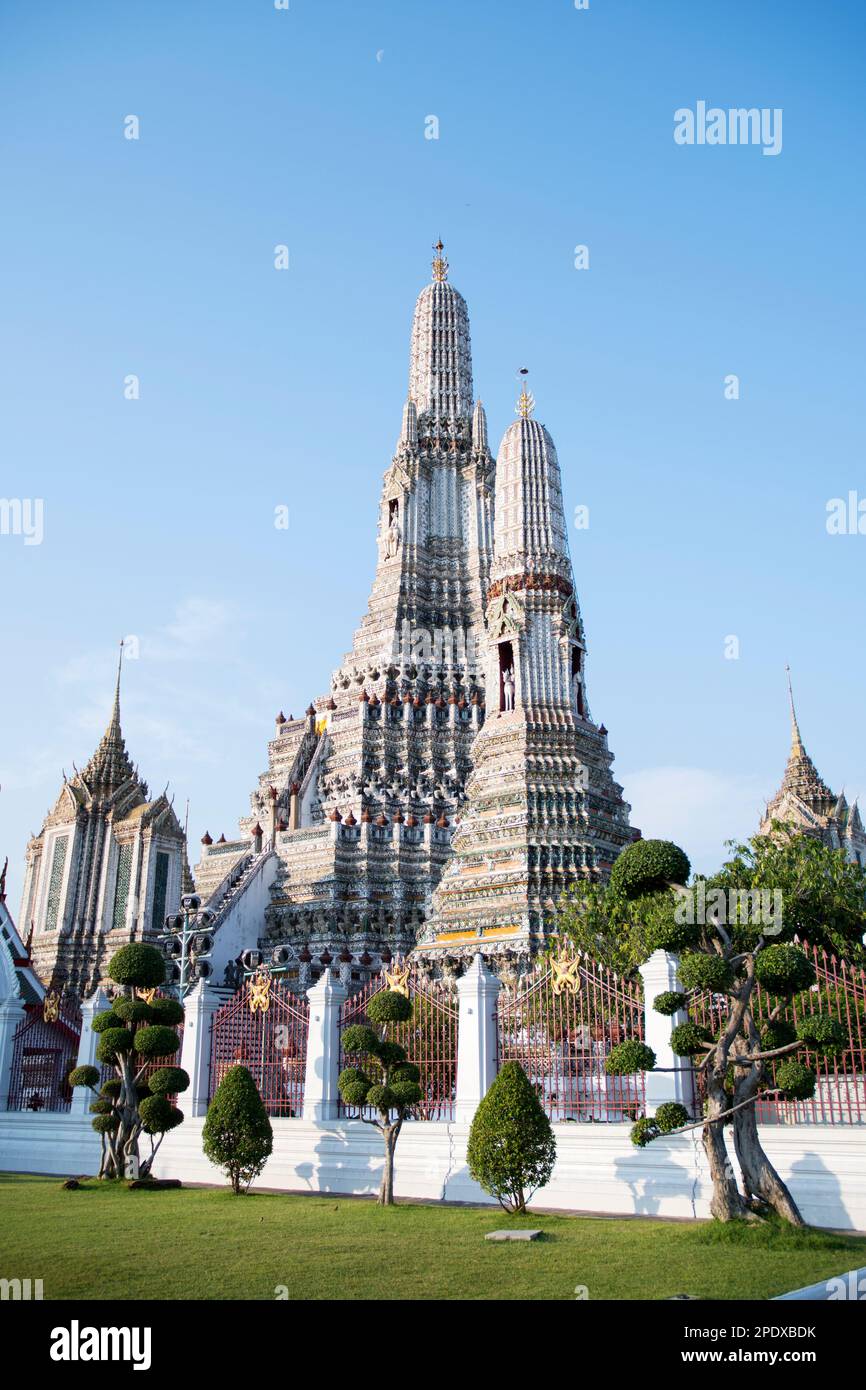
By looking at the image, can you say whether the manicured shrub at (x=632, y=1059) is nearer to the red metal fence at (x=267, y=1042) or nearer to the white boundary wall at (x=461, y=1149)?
the white boundary wall at (x=461, y=1149)

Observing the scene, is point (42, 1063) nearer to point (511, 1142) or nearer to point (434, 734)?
point (511, 1142)

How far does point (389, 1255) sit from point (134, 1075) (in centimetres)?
955

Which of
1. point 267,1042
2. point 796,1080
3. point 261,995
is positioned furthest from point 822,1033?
point 267,1042

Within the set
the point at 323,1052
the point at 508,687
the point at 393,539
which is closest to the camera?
the point at 323,1052

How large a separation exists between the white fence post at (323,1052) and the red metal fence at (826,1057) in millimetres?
6032

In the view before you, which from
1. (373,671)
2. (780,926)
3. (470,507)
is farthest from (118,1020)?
(470,507)

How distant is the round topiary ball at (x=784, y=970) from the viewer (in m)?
12.0

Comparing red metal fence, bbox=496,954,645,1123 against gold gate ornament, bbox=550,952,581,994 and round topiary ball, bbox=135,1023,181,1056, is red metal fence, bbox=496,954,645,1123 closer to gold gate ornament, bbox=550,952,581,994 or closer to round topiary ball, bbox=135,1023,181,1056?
gold gate ornament, bbox=550,952,581,994

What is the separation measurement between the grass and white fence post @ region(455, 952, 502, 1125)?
1999mm

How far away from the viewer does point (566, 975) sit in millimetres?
16766

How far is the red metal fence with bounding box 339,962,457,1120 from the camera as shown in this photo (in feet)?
58.0

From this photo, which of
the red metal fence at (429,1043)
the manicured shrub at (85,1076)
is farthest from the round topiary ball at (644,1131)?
the manicured shrub at (85,1076)
